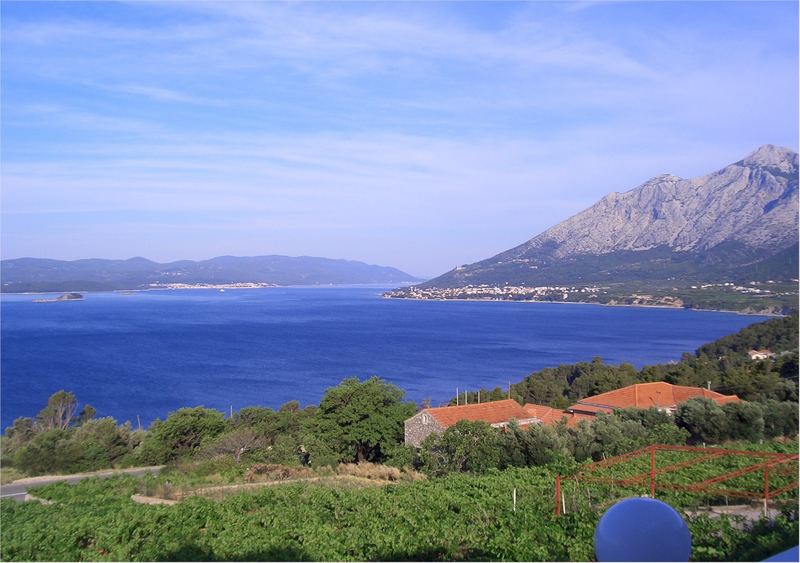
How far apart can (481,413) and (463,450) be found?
482 cm

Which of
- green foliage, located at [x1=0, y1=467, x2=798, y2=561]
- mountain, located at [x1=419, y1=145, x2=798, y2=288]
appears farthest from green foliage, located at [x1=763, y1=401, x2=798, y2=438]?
mountain, located at [x1=419, y1=145, x2=798, y2=288]

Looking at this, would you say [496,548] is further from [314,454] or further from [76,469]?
[76,469]

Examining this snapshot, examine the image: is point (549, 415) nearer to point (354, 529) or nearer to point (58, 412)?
point (354, 529)

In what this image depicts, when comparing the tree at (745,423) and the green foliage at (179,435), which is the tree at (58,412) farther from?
the tree at (745,423)

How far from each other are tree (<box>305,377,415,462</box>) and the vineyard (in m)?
6.43

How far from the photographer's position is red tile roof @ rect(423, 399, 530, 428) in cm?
1542

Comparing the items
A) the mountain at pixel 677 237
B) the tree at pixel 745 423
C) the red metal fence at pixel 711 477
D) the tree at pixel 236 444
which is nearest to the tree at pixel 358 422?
the tree at pixel 236 444

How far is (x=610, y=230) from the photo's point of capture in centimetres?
14538

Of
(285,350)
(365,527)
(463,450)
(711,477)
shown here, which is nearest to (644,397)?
(463,450)

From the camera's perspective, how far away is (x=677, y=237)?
124562 millimetres

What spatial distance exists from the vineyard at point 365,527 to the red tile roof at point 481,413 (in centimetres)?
707

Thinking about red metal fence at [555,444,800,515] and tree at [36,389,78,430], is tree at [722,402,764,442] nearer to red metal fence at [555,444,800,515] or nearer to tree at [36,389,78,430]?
red metal fence at [555,444,800,515]

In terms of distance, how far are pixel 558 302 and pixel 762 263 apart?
31.3m

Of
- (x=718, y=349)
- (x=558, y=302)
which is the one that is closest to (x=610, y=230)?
(x=558, y=302)
